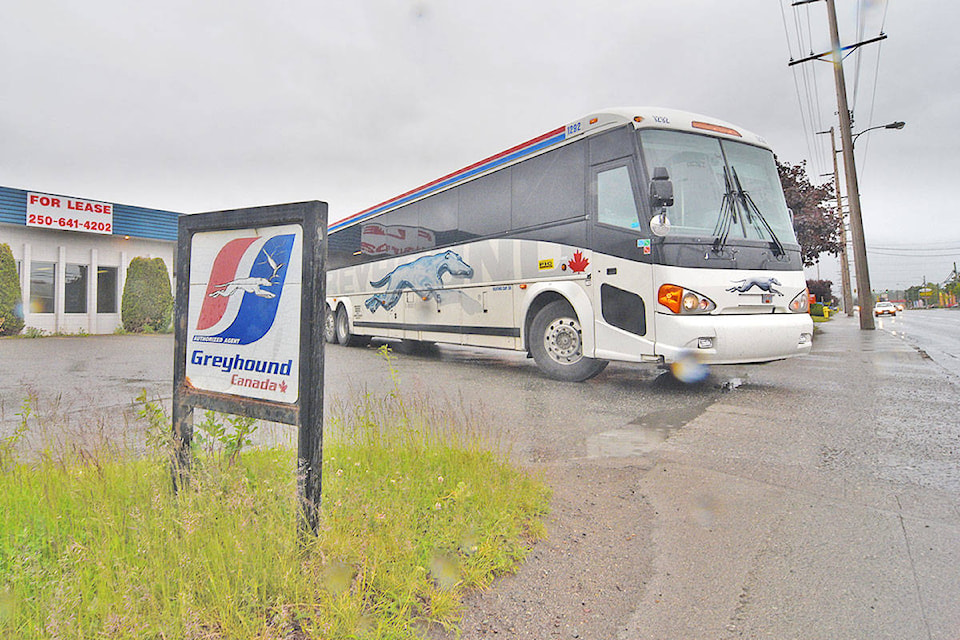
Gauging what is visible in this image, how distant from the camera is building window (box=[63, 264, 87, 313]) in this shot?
21312 millimetres

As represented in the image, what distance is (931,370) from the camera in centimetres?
909

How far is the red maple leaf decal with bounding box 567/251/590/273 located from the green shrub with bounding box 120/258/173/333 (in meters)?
20.2

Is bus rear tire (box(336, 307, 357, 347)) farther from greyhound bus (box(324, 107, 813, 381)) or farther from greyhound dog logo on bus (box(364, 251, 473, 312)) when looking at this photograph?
greyhound bus (box(324, 107, 813, 381))

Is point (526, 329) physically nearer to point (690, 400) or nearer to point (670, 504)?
point (690, 400)

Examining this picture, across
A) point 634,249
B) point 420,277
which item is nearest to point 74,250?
point 420,277

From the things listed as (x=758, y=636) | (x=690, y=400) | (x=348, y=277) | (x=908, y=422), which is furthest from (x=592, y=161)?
(x=348, y=277)

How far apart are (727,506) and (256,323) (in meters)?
2.77

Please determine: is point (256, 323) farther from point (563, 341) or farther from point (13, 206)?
point (13, 206)

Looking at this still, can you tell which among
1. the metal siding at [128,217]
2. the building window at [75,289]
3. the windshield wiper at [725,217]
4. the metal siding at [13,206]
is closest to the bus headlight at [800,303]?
the windshield wiper at [725,217]

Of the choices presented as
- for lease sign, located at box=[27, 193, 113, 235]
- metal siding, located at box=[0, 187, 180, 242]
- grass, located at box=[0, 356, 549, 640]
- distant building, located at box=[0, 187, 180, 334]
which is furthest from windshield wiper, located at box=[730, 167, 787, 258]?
for lease sign, located at box=[27, 193, 113, 235]

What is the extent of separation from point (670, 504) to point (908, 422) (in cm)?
351

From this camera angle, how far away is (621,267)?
709cm

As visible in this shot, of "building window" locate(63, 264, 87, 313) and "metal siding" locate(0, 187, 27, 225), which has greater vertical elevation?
"metal siding" locate(0, 187, 27, 225)

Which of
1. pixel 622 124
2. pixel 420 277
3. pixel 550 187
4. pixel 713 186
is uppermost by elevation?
pixel 622 124
